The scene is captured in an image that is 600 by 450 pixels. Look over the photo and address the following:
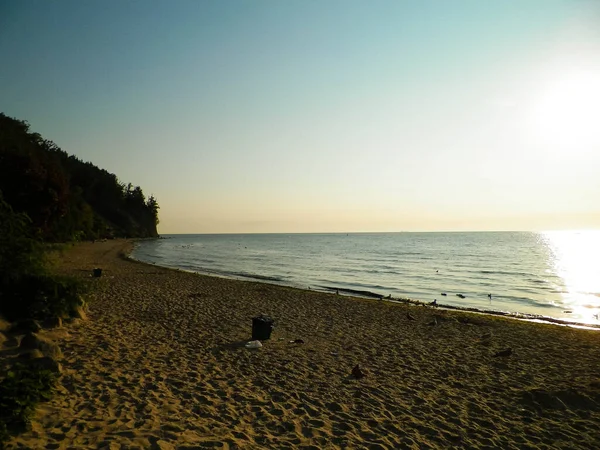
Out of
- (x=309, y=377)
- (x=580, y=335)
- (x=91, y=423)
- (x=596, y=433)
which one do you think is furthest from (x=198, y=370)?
(x=580, y=335)

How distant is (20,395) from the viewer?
18.2 ft

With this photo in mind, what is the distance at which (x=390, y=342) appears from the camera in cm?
1226

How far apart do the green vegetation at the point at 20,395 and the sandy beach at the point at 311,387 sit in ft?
0.63

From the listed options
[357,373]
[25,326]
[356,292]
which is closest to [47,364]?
[25,326]

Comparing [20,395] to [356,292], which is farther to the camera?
[356,292]

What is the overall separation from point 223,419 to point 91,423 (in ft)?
6.21

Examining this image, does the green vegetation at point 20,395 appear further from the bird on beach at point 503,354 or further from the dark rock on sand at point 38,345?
the bird on beach at point 503,354

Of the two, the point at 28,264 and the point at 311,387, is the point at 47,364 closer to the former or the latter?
the point at 28,264

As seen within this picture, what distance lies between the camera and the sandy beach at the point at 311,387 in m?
5.85

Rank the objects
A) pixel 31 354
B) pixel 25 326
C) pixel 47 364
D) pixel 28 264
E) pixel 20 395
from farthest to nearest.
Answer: pixel 28 264
pixel 25 326
pixel 31 354
pixel 47 364
pixel 20 395

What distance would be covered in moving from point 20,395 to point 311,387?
496cm

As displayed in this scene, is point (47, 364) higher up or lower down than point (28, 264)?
lower down

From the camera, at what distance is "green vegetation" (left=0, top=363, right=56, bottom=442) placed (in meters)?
5.12

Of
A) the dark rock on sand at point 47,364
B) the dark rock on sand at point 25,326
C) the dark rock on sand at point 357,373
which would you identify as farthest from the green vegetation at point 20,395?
the dark rock on sand at point 357,373
